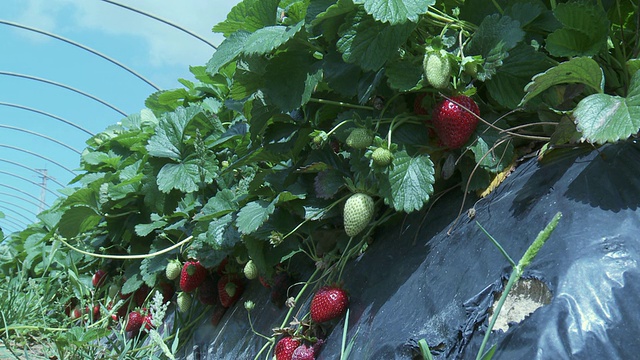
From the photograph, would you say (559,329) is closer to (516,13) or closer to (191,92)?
Answer: (516,13)

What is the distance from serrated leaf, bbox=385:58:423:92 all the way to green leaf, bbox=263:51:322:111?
217mm

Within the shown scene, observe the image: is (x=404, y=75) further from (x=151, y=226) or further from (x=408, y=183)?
(x=151, y=226)

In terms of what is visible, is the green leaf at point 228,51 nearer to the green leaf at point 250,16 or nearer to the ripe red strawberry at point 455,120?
the green leaf at point 250,16

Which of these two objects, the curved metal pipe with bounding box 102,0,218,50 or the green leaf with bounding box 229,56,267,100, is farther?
the curved metal pipe with bounding box 102,0,218,50

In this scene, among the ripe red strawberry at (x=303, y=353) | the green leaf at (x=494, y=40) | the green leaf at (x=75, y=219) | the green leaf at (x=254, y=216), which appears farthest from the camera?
the green leaf at (x=75, y=219)

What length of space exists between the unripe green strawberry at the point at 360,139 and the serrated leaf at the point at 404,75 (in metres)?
0.12

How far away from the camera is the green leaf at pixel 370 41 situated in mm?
1413

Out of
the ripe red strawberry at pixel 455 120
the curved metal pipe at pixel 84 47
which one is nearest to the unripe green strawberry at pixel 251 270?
the ripe red strawberry at pixel 455 120

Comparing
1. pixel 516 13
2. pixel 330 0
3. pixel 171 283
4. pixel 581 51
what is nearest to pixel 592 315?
pixel 581 51

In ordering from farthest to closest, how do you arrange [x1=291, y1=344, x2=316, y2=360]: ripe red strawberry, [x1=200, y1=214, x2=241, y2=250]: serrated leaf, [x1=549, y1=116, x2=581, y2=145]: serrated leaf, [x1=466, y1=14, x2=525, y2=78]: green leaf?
1. [x1=200, y1=214, x2=241, y2=250]: serrated leaf
2. [x1=291, y1=344, x2=316, y2=360]: ripe red strawberry
3. [x1=466, y1=14, x2=525, y2=78]: green leaf
4. [x1=549, y1=116, x2=581, y2=145]: serrated leaf

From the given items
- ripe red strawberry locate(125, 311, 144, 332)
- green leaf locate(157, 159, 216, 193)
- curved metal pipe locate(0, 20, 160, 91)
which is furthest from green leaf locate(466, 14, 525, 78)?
curved metal pipe locate(0, 20, 160, 91)

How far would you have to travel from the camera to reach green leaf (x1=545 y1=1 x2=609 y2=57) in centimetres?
128

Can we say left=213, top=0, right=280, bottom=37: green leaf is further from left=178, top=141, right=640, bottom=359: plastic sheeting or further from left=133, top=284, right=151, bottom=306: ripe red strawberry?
left=133, top=284, right=151, bottom=306: ripe red strawberry

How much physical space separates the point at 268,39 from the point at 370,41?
246mm
